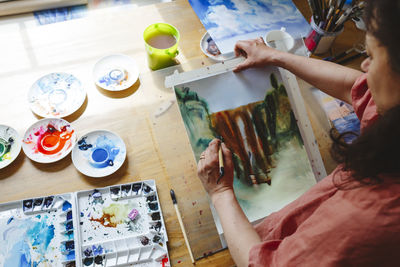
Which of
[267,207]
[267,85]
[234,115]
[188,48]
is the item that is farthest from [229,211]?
[188,48]

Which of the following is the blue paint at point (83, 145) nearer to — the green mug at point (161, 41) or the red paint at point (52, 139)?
the red paint at point (52, 139)

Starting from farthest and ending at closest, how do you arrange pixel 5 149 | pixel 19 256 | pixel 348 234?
pixel 5 149
pixel 19 256
pixel 348 234

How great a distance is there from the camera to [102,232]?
76 cm

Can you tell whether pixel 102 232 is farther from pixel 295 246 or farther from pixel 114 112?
pixel 295 246

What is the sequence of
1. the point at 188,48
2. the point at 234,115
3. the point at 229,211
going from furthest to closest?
the point at 188,48 → the point at 234,115 → the point at 229,211

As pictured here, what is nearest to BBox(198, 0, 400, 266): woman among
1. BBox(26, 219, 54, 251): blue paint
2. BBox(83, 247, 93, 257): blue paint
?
BBox(83, 247, 93, 257): blue paint

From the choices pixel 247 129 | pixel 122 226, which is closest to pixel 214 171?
pixel 247 129

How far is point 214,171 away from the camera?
2.48ft

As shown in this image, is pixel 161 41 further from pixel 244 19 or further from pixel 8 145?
pixel 8 145

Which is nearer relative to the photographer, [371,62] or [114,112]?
[371,62]

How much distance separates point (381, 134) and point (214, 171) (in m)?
0.39

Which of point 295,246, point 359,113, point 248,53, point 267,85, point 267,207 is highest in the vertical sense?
point 248,53

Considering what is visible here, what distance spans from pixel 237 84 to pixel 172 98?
21 centimetres

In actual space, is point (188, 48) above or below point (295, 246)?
above
